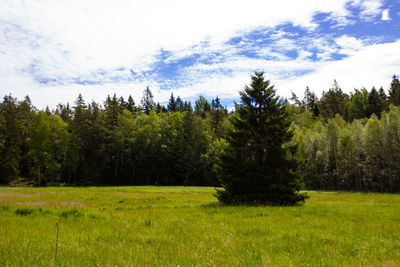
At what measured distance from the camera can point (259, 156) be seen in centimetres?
1973

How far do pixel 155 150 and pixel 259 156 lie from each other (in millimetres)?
55014

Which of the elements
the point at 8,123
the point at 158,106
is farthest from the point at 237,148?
the point at 158,106

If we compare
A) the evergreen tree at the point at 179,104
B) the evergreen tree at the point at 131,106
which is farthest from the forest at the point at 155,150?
the evergreen tree at the point at 179,104

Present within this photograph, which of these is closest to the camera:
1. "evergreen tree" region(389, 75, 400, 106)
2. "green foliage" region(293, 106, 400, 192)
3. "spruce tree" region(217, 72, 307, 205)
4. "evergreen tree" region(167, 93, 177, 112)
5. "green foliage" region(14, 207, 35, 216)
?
"green foliage" region(14, 207, 35, 216)

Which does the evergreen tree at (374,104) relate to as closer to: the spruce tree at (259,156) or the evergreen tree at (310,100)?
the evergreen tree at (310,100)

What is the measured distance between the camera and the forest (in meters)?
51.5

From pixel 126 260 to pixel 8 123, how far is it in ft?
255

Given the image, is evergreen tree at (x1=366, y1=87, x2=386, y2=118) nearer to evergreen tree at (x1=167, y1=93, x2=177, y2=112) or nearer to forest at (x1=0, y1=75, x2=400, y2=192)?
forest at (x1=0, y1=75, x2=400, y2=192)

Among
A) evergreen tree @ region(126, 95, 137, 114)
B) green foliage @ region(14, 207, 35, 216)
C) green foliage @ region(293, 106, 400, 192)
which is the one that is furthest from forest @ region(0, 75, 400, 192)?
green foliage @ region(14, 207, 35, 216)

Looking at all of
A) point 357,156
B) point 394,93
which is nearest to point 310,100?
point 394,93

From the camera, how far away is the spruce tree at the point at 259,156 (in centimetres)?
1856

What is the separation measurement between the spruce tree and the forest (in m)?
42.2

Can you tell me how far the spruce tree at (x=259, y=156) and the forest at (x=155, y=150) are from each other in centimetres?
4215

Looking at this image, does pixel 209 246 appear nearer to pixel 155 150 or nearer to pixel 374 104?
pixel 155 150
